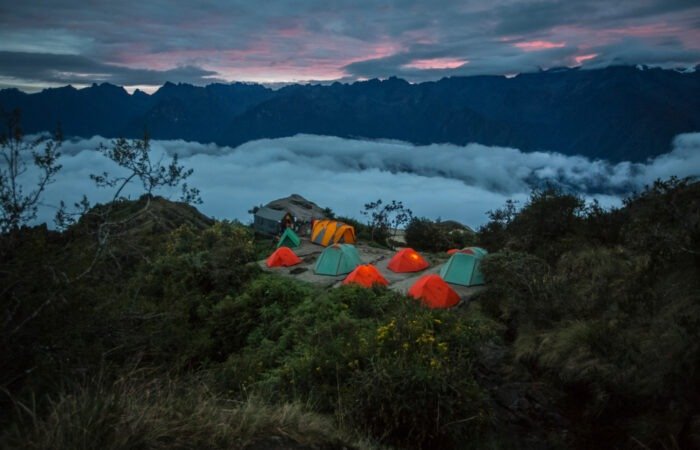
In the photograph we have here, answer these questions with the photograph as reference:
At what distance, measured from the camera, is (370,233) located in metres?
37.3

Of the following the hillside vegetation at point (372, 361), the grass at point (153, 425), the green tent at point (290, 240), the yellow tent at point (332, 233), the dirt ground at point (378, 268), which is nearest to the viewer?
the grass at point (153, 425)

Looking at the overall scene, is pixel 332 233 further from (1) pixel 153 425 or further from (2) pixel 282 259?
(1) pixel 153 425

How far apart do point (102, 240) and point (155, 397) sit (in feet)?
7.37

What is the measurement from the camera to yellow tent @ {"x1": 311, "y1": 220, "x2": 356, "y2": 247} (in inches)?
1188

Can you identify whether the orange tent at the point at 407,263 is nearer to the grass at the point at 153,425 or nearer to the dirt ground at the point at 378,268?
the dirt ground at the point at 378,268

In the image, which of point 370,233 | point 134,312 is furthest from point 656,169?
point 134,312

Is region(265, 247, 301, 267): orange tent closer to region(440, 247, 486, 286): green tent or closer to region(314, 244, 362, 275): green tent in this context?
region(314, 244, 362, 275): green tent

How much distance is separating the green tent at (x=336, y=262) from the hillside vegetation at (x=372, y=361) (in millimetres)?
8106

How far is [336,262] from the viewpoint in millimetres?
22000

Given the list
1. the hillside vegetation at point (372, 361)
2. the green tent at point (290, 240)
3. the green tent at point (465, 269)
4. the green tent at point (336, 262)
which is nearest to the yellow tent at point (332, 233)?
the green tent at point (290, 240)

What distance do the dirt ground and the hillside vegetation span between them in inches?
177

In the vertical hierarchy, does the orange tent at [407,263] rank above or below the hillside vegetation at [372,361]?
below

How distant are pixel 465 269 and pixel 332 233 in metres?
13.7

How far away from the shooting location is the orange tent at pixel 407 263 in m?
21.8
